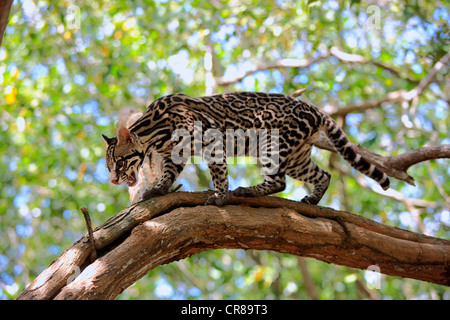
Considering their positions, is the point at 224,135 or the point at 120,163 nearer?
the point at 120,163

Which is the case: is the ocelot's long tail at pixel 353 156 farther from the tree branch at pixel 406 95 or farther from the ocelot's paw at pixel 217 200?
the tree branch at pixel 406 95

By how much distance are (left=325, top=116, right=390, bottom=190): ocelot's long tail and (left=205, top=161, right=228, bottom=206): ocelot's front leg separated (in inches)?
58.7

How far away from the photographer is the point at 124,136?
554cm

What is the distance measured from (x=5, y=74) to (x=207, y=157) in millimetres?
6147

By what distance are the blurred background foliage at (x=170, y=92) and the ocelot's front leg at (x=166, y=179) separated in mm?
3515

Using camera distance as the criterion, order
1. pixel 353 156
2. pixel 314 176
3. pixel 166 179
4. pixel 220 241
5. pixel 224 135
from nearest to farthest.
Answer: pixel 220 241 → pixel 166 179 → pixel 224 135 → pixel 353 156 → pixel 314 176

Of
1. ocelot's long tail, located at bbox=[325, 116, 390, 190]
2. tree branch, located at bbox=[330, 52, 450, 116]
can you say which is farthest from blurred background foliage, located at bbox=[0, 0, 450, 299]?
ocelot's long tail, located at bbox=[325, 116, 390, 190]

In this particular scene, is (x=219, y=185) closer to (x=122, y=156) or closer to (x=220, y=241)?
(x=220, y=241)

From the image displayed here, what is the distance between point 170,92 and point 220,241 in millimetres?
6447

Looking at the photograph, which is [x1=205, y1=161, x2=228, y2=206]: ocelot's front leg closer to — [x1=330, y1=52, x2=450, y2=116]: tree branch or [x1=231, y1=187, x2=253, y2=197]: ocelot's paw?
[x1=231, y1=187, x2=253, y2=197]: ocelot's paw

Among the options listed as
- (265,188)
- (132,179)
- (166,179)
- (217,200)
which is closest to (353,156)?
(265,188)

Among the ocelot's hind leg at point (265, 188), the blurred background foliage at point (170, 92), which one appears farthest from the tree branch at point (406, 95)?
the ocelot's hind leg at point (265, 188)

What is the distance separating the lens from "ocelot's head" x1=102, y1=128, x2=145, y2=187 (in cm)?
561
